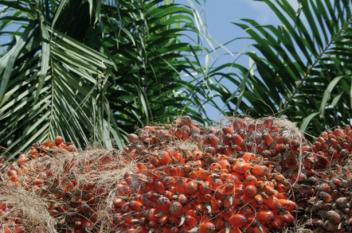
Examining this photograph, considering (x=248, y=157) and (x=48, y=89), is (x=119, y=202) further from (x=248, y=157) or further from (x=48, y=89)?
(x=48, y=89)

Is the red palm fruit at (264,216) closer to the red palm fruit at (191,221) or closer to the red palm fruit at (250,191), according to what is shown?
the red palm fruit at (250,191)

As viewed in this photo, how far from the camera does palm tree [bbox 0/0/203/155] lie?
365 cm

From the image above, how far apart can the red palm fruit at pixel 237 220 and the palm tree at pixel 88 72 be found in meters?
1.26

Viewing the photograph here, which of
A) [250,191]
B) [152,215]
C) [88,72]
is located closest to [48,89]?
[88,72]

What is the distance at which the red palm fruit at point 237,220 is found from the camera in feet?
6.49

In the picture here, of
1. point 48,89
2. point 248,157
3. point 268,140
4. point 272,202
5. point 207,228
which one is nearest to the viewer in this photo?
point 207,228

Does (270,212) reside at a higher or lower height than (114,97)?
higher

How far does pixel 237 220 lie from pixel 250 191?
10cm

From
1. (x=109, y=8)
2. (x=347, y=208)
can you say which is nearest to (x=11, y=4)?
(x=109, y=8)

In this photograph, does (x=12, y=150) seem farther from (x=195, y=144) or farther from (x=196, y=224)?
(x=196, y=224)

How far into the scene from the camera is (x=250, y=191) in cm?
203

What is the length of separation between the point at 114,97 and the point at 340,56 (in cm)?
137

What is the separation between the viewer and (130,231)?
2.08 metres

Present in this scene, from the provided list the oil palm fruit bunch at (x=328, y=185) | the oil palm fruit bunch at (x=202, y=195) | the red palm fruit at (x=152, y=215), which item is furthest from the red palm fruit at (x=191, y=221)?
the oil palm fruit bunch at (x=328, y=185)
